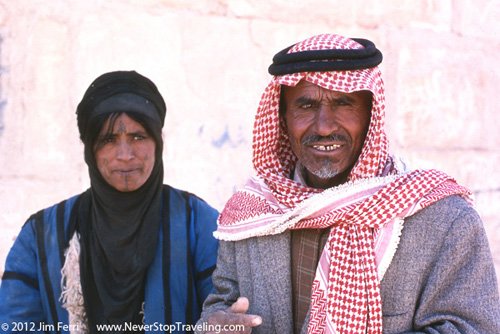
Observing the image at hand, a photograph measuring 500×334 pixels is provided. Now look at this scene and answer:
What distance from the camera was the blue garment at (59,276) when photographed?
2.81 m

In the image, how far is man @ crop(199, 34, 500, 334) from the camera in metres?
2.12

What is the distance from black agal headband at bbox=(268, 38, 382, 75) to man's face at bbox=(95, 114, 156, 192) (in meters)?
0.73

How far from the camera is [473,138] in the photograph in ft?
15.7

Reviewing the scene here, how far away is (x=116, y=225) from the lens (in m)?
2.83

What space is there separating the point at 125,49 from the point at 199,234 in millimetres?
1369

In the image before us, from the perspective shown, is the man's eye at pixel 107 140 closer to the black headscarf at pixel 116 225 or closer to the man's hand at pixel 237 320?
the black headscarf at pixel 116 225

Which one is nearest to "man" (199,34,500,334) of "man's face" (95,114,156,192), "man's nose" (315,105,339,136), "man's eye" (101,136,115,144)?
"man's nose" (315,105,339,136)

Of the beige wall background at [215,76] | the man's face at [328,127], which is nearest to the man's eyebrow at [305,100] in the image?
the man's face at [328,127]

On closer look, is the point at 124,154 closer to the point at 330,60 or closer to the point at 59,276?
the point at 59,276

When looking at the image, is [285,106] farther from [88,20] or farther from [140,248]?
[88,20]

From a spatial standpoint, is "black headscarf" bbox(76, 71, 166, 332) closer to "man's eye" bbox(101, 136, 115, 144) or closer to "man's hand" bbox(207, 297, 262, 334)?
"man's eye" bbox(101, 136, 115, 144)

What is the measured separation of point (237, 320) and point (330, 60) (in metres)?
0.83

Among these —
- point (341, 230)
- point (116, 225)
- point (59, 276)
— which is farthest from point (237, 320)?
point (59, 276)

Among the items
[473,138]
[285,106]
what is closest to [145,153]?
[285,106]
